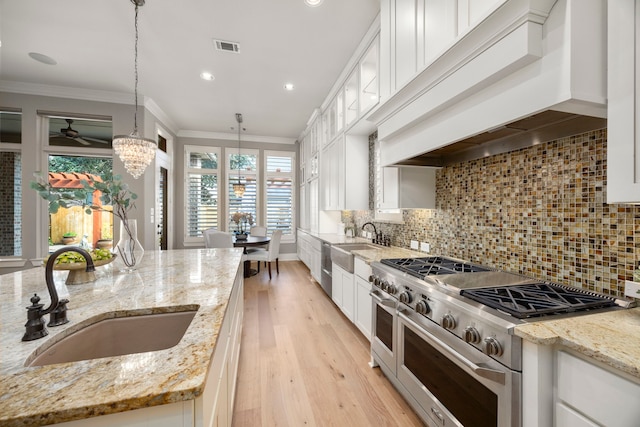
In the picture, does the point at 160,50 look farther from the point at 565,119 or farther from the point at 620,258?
the point at 620,258

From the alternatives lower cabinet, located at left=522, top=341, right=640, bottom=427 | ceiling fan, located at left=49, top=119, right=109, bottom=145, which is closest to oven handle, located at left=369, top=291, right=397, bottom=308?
lower cabinet, located at left=522, top=341, right=640, bottom=427

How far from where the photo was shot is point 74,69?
11.6 ft

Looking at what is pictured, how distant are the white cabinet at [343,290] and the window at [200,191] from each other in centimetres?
412

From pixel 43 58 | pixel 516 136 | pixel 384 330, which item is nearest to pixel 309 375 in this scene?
pixel 384 330

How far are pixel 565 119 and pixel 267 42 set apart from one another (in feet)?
9.34

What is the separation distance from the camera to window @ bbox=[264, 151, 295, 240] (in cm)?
675

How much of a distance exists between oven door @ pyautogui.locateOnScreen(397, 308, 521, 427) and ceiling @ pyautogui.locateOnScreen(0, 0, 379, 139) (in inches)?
110

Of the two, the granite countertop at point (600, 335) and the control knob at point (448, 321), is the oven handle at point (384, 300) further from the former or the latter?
the granite countertop at point (600, 335)

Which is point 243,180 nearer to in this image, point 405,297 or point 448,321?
point 405,297

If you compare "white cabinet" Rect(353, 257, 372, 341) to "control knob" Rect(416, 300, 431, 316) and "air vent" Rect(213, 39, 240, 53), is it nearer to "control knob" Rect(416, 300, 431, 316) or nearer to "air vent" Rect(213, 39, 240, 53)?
"control knob" Rect(416, 300, 431, 316)

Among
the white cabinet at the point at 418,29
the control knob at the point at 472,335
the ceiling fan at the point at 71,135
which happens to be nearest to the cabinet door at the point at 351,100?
the white cabinet at the point at 418,29

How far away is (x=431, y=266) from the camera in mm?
1881

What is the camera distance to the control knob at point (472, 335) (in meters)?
1.16

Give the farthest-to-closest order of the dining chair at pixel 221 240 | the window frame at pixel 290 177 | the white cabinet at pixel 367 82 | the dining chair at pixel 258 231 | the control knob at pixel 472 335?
the window frame at pixel 290 177
the dining chair at pixel 258 231
the dining chair at pixel 221 240
the white cabinet at pixel 367 82
the control knob at pixel 472 335
